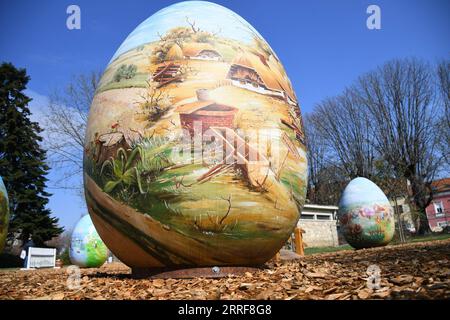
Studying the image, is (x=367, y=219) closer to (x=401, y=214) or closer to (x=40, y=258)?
(x=40, y=258)

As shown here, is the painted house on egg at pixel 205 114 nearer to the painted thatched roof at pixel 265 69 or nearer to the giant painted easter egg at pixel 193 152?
the giant painted easter egg at pixel 193 152

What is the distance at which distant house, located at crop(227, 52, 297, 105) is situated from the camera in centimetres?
518

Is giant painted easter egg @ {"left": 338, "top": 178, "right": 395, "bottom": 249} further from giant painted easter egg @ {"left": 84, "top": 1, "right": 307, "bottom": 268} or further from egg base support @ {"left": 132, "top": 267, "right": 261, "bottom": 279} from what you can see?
egg base support @ {"left": 132, "top": 267, "right": 261, "bottom": 279}

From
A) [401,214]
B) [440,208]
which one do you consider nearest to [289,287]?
[401,214]

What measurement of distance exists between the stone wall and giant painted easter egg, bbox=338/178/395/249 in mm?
18182

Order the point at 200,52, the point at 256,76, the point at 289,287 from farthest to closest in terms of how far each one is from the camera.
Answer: the point at 256,76
the point at 200,52
the point at 289,287

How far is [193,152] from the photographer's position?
188 inches

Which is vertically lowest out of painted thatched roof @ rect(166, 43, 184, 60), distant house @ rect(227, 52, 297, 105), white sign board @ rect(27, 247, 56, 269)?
white sign board @ rect(27, 247, 56, 269)

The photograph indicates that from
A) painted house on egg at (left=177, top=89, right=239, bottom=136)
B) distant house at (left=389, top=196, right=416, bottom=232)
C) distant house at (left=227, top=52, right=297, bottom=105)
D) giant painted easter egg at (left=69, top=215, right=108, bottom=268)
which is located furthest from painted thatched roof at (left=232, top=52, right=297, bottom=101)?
distant house at (left=389, top=196, right=416, bottom=232)

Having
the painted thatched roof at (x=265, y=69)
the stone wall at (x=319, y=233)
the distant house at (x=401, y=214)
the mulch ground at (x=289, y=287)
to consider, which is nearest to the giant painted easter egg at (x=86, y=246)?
the mulch ground at (x=289, y=287)

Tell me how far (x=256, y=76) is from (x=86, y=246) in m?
11.8

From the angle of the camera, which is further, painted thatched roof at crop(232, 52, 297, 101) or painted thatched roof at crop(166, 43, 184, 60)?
painted thatched roof at crop(232, 52, 297, 101)

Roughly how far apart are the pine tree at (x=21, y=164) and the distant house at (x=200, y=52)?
85.4 feet
